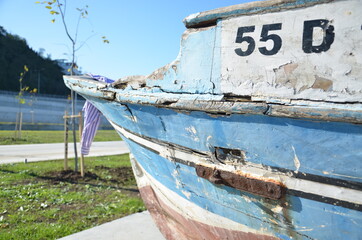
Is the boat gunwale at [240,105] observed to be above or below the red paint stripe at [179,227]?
above

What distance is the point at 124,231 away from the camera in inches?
124

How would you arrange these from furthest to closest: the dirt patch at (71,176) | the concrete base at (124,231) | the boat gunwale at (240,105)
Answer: the dirt patch at (71,176), the concrete base at (124,231), the boat gunwale at (240,105)

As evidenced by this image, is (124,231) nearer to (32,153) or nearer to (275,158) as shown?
(275,158)

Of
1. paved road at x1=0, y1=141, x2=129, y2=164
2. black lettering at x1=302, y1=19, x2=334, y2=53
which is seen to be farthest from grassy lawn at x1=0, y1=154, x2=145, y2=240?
black lettering at x1=302, y1=19, x2=334, y2=53

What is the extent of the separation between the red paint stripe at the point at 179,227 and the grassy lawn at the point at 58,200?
3.78ft

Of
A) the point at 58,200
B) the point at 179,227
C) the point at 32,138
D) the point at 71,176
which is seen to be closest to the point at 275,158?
the point at 179,227

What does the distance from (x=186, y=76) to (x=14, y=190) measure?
4.13 m

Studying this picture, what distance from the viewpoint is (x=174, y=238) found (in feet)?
8.10

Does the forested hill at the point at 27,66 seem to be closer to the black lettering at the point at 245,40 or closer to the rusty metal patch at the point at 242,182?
the rusty metal patch at the point at 242,182

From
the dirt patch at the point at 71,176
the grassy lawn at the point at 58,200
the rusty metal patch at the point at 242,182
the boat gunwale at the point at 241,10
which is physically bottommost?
the dirt patch at the point at 71,176

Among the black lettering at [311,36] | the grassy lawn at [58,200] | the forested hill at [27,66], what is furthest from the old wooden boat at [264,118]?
the forested hill at [27,66]

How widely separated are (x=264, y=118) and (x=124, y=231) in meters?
2.25

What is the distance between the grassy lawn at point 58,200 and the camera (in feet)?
11.0

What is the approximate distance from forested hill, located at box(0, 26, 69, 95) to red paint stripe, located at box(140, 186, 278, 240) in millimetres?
67415
